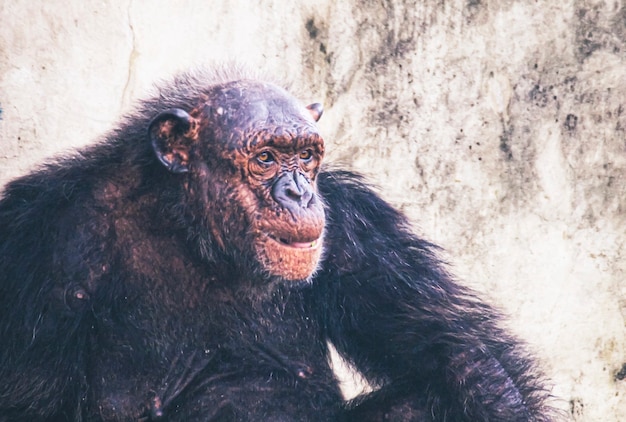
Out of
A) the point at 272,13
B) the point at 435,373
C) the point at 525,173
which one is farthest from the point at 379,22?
the point at 435,373

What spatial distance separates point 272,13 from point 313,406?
2349mm

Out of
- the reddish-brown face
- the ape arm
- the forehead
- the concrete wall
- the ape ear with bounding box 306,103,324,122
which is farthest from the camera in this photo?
the concrete wall

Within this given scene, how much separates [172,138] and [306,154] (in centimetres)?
58

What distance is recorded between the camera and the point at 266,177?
4328 mm

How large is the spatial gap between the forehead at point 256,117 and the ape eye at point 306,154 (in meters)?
0.07

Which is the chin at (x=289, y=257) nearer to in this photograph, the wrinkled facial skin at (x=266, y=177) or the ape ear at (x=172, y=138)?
the wrinkled facial skin at (x=266, y=177)

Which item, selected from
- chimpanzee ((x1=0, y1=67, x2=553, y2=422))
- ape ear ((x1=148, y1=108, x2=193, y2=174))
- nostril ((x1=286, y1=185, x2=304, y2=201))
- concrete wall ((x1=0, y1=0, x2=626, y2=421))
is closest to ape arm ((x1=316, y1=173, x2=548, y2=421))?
chimpanzee ((x1=0, y1=67, x2=553, y2=422))

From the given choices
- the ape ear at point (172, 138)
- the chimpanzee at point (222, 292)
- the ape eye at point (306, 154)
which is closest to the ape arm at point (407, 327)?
the chimpanzee at point (222, 292)

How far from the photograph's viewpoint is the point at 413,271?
4863 millimetres

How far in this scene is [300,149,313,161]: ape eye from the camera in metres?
4.41

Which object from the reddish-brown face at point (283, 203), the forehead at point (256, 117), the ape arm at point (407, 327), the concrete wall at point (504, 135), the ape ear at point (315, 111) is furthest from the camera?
the concrete wall at point (504, 135)

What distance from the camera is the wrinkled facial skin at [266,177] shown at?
13.9ft

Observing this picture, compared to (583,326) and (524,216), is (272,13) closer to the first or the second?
(524,216)

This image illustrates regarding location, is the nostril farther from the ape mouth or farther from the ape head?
the ape mouth
